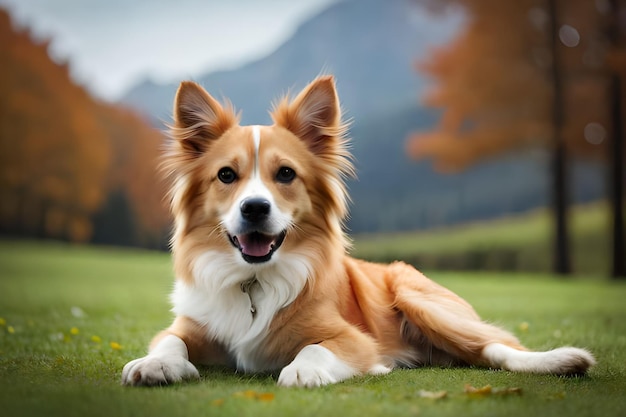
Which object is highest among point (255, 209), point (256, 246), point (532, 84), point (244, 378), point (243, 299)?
point (532, 84)

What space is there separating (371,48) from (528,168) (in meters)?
11.3

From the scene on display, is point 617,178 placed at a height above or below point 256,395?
above

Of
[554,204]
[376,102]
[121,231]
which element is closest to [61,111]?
[121,231]

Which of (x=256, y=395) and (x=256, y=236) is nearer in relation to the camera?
(x=256, y=395)

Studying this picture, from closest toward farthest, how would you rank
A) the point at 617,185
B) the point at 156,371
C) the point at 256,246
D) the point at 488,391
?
the point at 488,391
the point at 156,371
the point at 256,246
the point at 617,185

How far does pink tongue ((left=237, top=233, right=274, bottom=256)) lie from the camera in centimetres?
391

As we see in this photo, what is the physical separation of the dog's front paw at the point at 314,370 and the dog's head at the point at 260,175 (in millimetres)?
638

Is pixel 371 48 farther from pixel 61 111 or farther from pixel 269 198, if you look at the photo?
pixel 269 198

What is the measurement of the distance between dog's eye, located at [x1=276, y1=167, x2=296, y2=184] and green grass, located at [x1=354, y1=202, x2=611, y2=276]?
1263 centimetres

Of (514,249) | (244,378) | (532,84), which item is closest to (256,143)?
(244,378)

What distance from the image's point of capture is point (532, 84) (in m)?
15.9

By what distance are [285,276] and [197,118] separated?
1217 millimetres

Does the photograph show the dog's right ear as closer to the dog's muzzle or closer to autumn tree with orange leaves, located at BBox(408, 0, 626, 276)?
the dog's muzzle

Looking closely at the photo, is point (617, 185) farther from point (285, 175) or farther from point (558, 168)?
point (285, 175)
